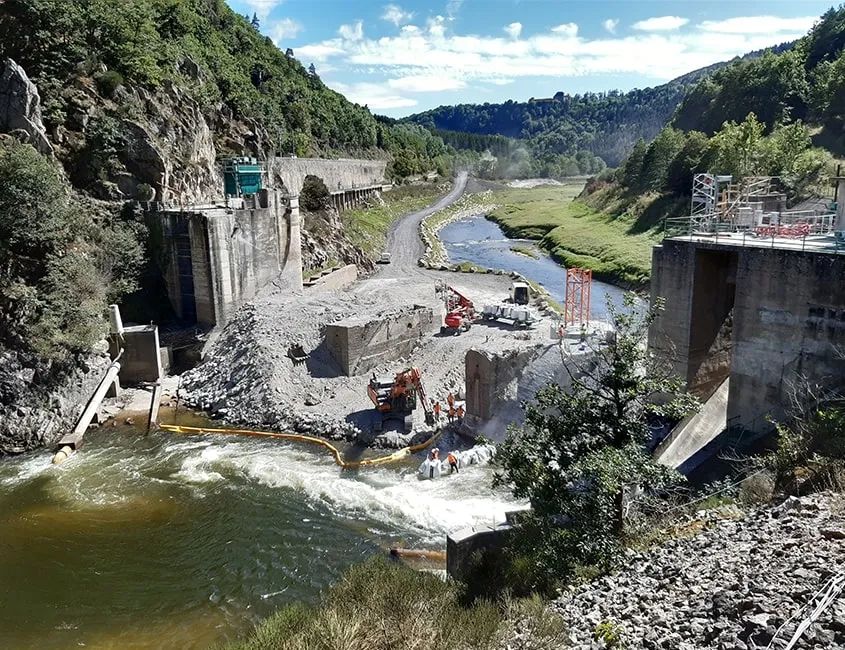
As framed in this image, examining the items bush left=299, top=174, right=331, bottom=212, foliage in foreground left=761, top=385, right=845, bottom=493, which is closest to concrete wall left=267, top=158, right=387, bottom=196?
bush left=299, top=174, right=331, bottom=212

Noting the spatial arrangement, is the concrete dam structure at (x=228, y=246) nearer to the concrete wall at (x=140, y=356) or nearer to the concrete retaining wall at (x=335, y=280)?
the concrete retaining wall at (x=335, y=280)

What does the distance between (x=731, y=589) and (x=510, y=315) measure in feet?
89.7

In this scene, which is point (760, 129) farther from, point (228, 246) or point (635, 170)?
point (228, 246)

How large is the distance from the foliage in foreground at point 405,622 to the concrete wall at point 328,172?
44816 mm

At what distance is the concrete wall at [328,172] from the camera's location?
58.2 meters

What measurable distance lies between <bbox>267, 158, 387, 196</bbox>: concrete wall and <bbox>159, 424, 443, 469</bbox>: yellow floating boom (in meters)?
30.8

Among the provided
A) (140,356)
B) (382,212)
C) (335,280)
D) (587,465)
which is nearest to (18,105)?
(140,356)

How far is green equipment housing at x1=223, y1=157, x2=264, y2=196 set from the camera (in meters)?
→ 40.9

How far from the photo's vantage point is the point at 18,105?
108ft

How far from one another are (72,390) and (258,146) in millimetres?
35207

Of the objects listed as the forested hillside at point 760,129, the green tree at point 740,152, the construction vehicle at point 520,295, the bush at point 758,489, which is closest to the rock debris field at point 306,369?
the construction vehicle at point 520,295

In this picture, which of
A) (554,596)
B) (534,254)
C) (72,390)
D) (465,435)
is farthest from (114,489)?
(534,254)

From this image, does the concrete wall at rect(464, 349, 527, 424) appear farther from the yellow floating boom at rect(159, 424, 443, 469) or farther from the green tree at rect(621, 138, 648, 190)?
the green tree at rect(621, 138, 648, 190)

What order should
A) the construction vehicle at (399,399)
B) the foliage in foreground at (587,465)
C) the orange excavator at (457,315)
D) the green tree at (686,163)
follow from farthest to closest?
1. the green tree at (686,163)
2. the orange excavator at (457,315)
3. the construction vehicle at (399,399)
4. the foliage in foreground at (587,465)
